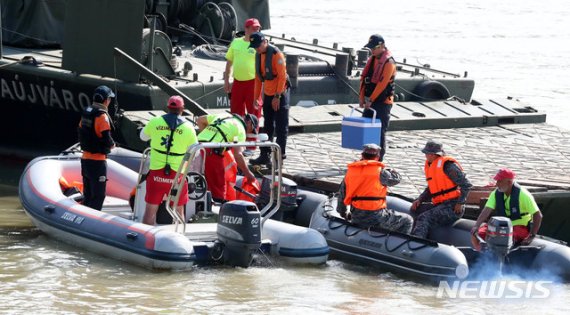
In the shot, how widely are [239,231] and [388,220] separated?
1.54 meters

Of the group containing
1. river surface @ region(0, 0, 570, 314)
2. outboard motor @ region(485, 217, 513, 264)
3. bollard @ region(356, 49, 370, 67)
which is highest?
bollard @ region(356, 49, 370, 67)

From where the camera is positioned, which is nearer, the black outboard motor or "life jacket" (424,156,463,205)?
the black outboard motor

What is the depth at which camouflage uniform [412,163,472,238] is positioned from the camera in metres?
11.2

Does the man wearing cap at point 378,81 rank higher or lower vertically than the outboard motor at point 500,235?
higher

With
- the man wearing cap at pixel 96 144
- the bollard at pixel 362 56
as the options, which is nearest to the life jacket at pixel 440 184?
the man wearing cap at pixel 96 144

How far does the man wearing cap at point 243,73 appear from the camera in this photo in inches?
557

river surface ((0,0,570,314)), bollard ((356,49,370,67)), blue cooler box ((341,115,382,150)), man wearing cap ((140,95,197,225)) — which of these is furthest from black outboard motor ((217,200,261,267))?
bollard ((356,49,370,67))

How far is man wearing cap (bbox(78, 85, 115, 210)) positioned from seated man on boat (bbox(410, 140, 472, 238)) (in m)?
2.94

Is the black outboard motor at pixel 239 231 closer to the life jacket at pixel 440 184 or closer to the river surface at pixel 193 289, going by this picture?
the river surface at pixel 193 289

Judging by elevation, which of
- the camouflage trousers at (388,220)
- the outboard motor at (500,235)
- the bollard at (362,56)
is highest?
the bollard at (362,56)

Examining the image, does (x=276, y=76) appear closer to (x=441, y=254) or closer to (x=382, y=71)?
(x=382, y=71)

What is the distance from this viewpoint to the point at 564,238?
12844mm

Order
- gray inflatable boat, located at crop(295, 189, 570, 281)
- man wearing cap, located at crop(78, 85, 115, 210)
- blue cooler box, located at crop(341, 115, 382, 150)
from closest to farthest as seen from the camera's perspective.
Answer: gray inflatable boat, located at crop(295, 189, 570, 281), man wearing cap, located at crop(78, 85, 115, 210), blue cooler box, located at crop(341, 115, 382, 150)

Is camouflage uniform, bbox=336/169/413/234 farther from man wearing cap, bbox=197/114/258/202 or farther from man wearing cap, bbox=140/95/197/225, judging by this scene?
man wearing cap, bbox=140/95/197/225
